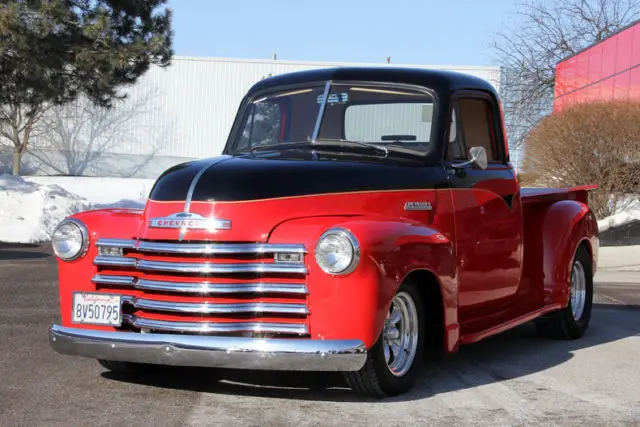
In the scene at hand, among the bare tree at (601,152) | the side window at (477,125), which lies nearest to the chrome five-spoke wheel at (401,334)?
the side window at (477,125)

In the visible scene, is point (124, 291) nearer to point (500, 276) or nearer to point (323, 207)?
point (323, 207)

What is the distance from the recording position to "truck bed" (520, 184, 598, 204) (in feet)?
25.9

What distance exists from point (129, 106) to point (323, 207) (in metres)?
43.6

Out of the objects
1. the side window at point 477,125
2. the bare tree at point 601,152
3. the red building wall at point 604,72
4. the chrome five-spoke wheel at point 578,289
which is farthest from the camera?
the red building wall at point 604,72

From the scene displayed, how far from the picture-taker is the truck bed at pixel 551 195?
7906mm

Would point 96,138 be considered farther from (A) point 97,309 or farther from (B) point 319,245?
(B) point 319,245

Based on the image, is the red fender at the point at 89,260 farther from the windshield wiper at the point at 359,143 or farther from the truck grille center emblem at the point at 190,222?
the windshield wiper at the point at 359,143

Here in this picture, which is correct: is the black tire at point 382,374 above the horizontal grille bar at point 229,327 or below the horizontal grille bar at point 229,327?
below

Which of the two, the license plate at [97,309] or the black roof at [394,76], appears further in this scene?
the black roof at [394,76]

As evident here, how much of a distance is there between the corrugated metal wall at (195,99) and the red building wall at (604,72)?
54.5 feet

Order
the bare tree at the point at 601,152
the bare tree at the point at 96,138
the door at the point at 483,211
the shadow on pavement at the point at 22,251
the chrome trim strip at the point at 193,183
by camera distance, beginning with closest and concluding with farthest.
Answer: the chrome trim strip at the point at 193,183 < the door at the point at 483,211 < the shadow on pavement at the point at 22,251 < the bare tree at the point at 601,152 < the bare tree at the point at 96,138

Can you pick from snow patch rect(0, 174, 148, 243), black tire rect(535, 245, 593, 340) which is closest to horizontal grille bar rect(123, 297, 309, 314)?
black tire rect(535, 245, 593, 340)

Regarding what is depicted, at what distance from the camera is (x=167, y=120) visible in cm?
4866

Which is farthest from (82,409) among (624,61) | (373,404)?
(624,61)
